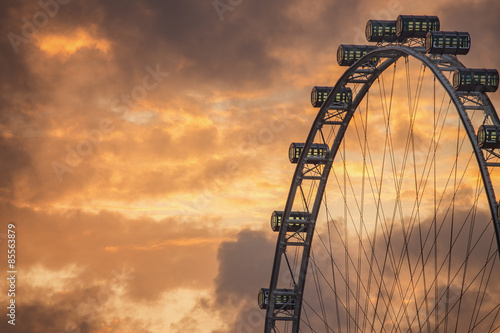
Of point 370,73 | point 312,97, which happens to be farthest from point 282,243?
point 370,73

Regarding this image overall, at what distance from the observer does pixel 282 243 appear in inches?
4277

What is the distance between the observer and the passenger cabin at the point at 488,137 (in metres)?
73.9

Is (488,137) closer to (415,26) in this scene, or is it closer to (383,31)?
(415,26)

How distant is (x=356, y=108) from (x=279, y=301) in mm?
20393

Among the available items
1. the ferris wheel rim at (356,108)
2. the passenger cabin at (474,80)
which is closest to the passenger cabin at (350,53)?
the ferris wheel rim at (356,108)

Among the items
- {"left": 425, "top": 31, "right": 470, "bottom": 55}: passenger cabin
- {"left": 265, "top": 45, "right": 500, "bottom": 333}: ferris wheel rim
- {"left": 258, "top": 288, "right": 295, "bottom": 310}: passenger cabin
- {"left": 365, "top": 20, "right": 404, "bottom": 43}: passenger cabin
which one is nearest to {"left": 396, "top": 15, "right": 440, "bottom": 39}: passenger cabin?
{"left": 265, "top": 45, "right": 500, "bottom": 333}: ferris wheel rim

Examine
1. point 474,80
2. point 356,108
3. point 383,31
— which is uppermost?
point 383,31

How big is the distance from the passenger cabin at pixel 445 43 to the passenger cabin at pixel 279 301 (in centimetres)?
3760

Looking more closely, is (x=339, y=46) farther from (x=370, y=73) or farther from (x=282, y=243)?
(x=282, y=243)

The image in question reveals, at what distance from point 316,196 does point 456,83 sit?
3210cm

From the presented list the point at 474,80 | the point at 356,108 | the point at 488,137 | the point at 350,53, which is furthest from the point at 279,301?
the point at 488,137

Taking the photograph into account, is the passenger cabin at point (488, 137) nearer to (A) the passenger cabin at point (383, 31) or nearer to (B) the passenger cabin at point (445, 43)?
(B) the passenger cabin at point (445, 43)

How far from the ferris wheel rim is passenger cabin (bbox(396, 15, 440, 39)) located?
1.29 meters

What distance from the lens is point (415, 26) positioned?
83938 mm
